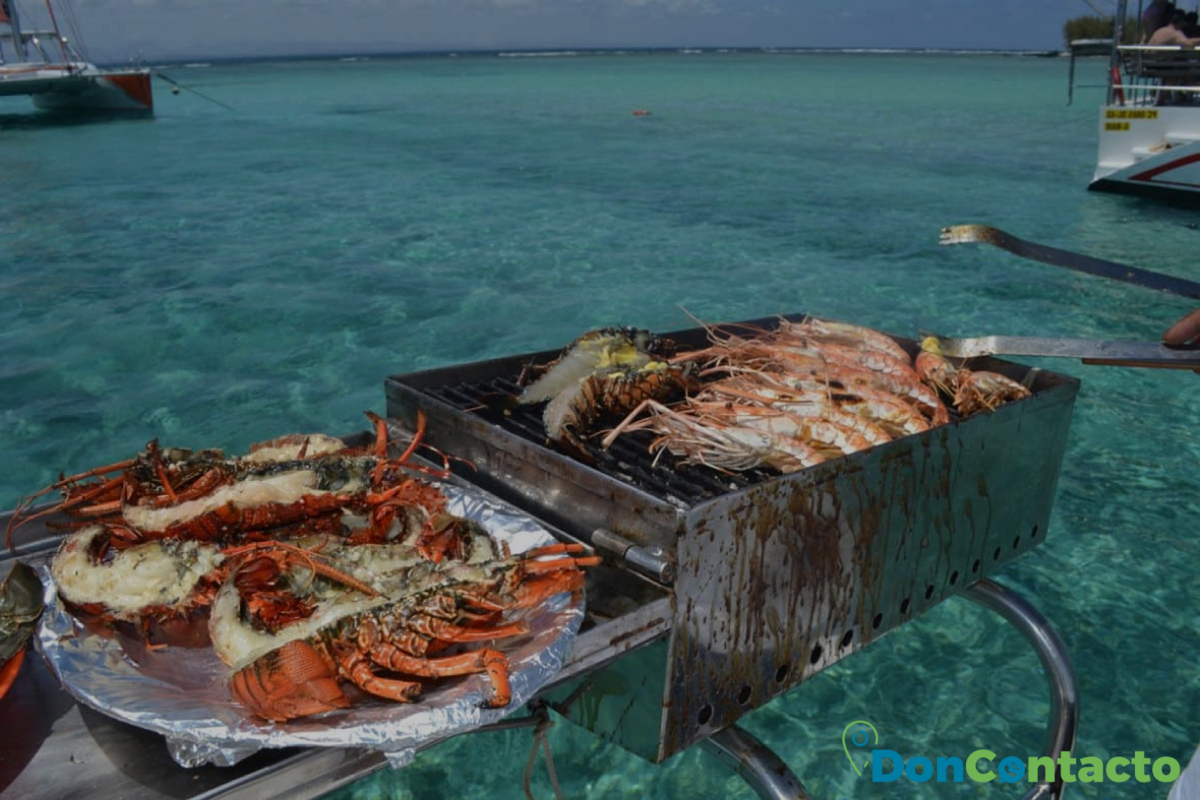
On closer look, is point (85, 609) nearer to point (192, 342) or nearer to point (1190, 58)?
point (192, 342)

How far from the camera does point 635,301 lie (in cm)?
1244

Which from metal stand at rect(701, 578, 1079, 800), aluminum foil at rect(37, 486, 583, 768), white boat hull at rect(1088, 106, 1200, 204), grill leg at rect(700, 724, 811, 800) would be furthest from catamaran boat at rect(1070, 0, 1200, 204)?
aluminum foil at rect(37, 486, 583, 768)

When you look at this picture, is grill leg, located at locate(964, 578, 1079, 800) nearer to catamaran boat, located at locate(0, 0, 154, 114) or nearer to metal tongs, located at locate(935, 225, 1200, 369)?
metal tongs, located at locate(935, 225, 1200, 369)

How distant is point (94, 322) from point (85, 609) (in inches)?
421

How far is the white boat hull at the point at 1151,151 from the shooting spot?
1677 centimetres

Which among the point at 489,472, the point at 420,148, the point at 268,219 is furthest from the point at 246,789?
the point at 420,148

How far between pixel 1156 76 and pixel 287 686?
65.3 feet

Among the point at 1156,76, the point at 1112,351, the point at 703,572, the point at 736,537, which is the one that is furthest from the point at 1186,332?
the point at 1156,76

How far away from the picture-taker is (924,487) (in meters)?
2.93
